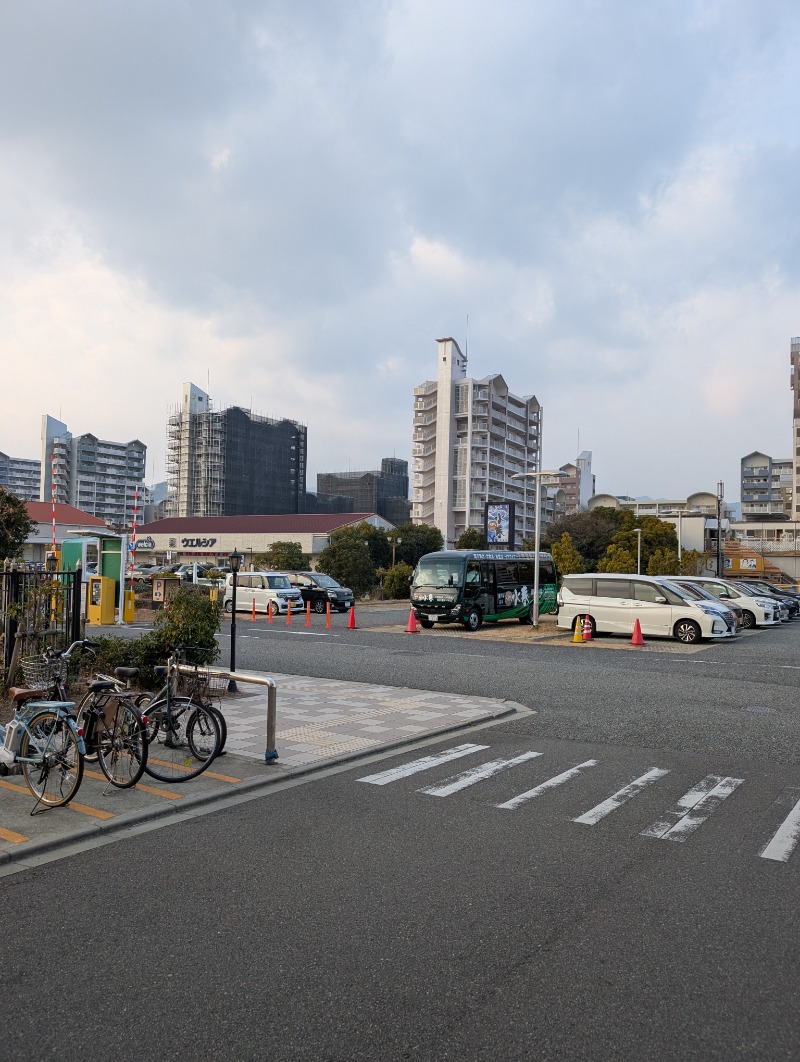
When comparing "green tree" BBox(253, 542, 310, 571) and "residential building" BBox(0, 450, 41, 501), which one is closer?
"green tree" BBox(253, 542, 310, 571)

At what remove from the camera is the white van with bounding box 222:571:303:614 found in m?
32.6

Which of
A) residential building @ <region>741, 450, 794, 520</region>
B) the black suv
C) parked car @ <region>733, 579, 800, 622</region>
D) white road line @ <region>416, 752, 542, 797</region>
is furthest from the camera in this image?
residential building @ <region>741, 450, 794, 520</region>

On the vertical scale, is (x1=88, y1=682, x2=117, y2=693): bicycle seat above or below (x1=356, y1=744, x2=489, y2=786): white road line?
above

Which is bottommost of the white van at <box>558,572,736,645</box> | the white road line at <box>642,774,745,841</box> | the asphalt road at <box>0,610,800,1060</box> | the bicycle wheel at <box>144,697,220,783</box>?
the asphalt road at <box>0,610,800,1060</box>

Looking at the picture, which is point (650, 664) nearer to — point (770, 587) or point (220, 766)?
point (220, 766)

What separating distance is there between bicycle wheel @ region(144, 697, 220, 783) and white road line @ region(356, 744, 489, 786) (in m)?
1.49

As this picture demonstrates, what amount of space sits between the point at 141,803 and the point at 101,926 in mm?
2267

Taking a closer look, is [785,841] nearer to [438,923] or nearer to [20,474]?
[438,923]

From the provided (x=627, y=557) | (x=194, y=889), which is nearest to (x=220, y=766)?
(x=194, y=889)

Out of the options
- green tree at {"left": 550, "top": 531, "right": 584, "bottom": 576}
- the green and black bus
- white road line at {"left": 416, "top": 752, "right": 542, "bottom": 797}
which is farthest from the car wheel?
green tree at {"left": 550, "top": 531, "right": 584, "bottom": 576}

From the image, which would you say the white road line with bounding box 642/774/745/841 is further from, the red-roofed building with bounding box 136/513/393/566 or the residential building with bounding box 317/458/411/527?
the residential building with bounding box 317/458/411/527

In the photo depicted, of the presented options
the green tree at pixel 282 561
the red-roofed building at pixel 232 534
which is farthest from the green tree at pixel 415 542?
the green tree at pixel 282 561

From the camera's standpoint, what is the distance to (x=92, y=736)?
7.19 meters

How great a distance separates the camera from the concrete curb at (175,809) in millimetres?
5660
